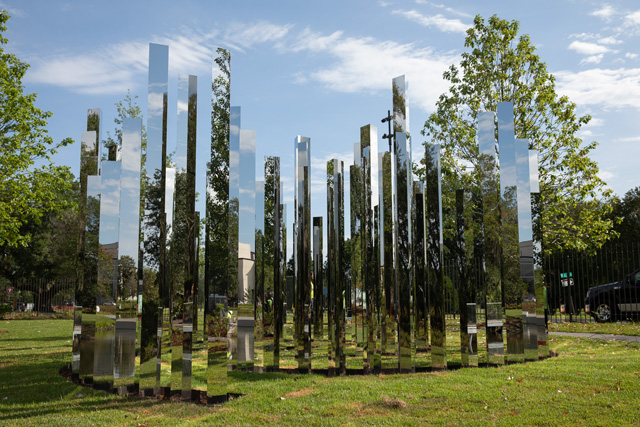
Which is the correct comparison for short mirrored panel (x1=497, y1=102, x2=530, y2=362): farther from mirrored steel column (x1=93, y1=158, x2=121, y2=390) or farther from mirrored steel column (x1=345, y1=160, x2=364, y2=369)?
mirrored steel column (x1=93, y1=158, x2=121, y2=390)

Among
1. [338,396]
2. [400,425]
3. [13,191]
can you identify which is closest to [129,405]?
[338,396]

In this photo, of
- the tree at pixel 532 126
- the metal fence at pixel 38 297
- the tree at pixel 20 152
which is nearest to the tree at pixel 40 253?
the metal fence at pixel 38 297

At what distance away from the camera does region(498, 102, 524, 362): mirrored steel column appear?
25.7 ft

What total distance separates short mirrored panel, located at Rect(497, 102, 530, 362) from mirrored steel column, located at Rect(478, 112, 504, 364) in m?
0.10

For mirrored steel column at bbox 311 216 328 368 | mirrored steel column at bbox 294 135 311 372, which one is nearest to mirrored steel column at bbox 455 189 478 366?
mirrored steel column at bbox 311 216 328 368

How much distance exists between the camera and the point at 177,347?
6363 mm

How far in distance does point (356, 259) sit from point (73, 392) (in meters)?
4.55

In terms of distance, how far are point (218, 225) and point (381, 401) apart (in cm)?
296

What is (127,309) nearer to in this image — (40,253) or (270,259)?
(270,259)

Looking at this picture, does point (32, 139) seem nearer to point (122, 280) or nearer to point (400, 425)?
point (122, 280)

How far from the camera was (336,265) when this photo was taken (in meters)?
8.12

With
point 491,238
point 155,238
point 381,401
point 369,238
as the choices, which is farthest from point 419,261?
point 155,238

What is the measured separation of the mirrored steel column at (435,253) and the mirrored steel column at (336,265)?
1436mm

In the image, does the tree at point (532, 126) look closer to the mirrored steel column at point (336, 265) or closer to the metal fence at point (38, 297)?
the mirrored steel column at point (336, 265)
